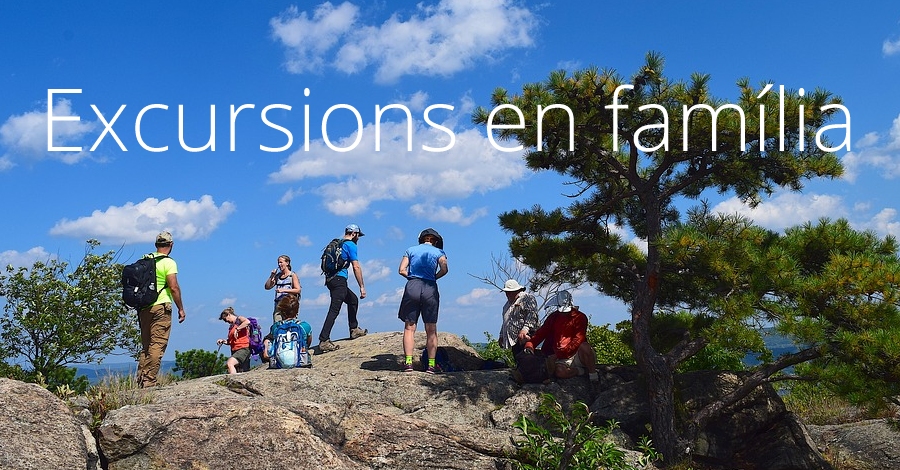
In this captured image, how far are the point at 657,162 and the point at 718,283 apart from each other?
2228 millimetres

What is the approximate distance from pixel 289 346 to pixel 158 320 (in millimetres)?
1937

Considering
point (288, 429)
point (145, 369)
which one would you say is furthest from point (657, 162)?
point (145, 369)

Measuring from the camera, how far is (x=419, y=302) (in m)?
10.5

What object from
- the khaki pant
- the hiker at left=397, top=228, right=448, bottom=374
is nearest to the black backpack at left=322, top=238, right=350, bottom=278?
the hiker at left=397, top=228, right=448, bottom=374

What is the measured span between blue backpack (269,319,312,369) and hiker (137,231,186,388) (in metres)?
1.56

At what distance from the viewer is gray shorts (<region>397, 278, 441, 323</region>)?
10531mm

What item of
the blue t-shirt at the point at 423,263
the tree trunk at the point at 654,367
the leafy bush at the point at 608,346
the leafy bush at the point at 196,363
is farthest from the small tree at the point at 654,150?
the leafy bush at the point at 196,363

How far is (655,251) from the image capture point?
10.8m

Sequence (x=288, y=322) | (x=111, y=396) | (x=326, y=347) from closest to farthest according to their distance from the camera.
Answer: (x=111, y=396), (x=288, y=322), (x=326, y=347)

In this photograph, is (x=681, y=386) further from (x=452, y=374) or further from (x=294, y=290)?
(x=294, y=290)

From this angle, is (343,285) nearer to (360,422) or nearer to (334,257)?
(334,257)

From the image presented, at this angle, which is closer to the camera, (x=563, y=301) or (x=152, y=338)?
(x=152, y=338)

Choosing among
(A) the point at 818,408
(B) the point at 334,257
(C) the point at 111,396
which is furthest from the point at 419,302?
(A) the point at 818,408

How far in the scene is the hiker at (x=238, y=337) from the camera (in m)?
11.8
